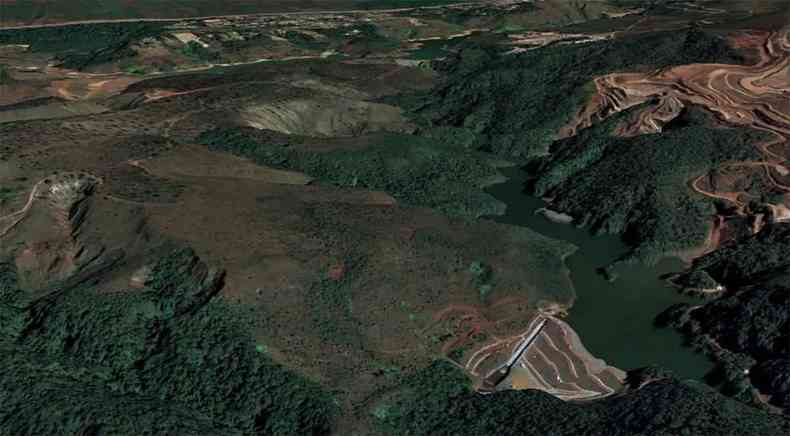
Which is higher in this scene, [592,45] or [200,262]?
[592,45]

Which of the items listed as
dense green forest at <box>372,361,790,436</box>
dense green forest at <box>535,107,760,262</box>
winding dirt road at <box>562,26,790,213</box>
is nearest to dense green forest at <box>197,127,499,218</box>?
dense green forest at <box>535,107,760,262</box>

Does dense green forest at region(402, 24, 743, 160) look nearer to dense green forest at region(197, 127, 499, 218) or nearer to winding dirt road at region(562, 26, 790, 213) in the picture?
winding dirt road at region(562, 26, 790, 213)

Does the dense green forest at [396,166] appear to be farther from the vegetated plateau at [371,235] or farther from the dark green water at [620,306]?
the dark green water at [620,306]

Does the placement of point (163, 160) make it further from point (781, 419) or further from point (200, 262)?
point (781, 419)

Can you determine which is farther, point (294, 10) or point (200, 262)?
point (294, 10)

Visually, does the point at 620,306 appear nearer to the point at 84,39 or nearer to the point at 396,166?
the point at 396,166

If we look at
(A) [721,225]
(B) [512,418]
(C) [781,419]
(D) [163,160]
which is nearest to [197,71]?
(D) [163,160]

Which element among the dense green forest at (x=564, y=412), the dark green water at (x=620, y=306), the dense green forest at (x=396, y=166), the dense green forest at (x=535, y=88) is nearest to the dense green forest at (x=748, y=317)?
the dark green water at (x=620, y=306)
